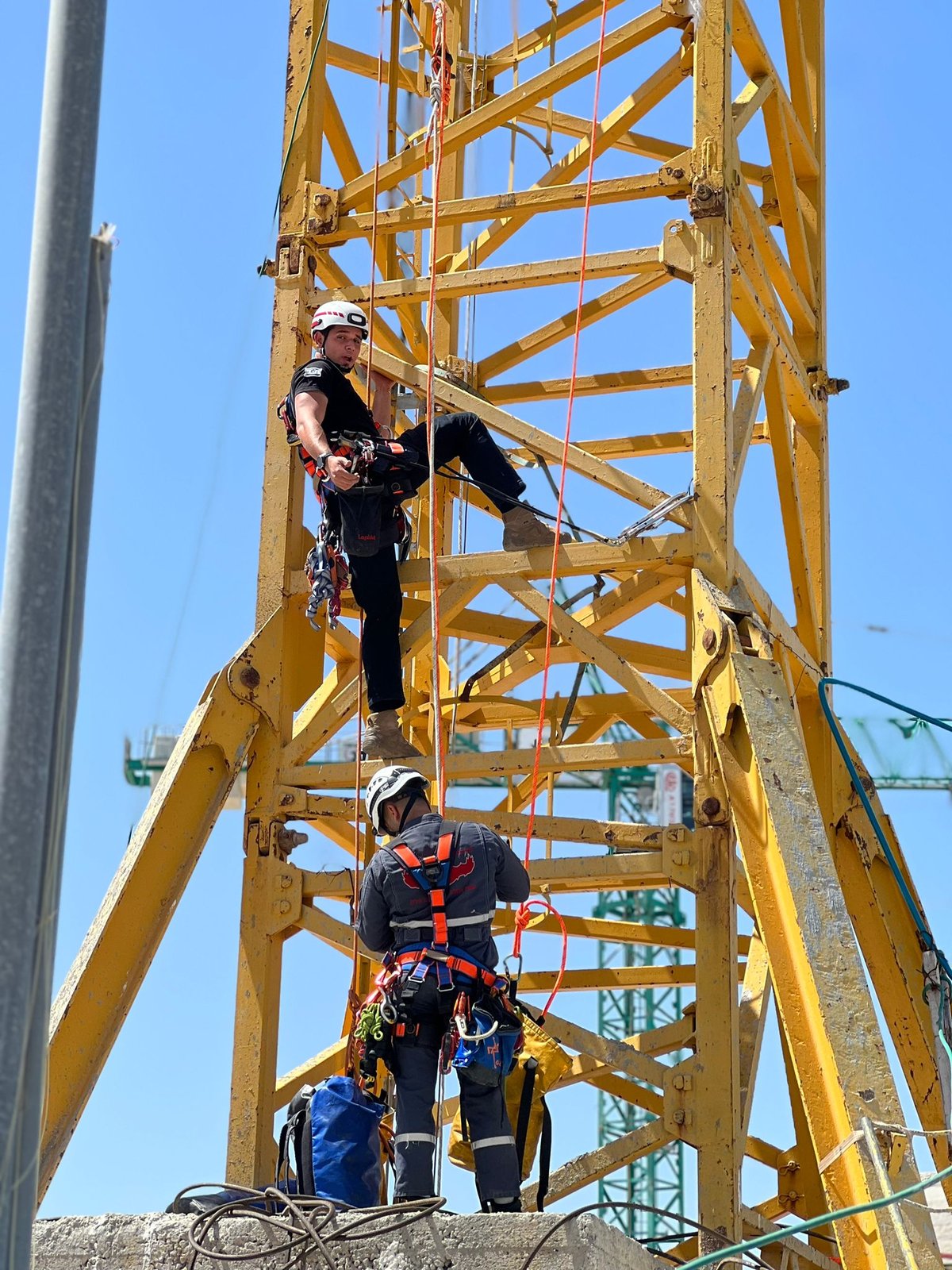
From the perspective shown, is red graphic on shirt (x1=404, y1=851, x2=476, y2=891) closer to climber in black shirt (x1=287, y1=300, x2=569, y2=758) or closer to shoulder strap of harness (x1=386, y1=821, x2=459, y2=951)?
shoulder strap of harness (x1=386, y1=821, x2=459, y2=951)

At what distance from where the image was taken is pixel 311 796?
10992 millimetres

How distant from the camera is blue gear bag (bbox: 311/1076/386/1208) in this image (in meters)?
7.93

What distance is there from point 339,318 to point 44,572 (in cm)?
589

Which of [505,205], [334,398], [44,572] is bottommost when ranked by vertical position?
[44,572]

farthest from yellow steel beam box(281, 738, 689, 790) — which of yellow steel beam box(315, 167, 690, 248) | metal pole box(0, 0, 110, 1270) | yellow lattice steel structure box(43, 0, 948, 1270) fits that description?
metal pole box(0, 0, 110, 1270)

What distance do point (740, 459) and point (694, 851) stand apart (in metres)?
2.31

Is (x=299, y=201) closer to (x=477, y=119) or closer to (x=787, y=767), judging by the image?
(x=477, y=119)

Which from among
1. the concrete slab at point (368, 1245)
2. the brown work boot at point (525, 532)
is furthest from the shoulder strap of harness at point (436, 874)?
the brown work boot at point (525, 532)

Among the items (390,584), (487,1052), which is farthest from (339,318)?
(487,1052)

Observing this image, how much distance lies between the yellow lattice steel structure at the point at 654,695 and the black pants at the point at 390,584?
31 centimetres

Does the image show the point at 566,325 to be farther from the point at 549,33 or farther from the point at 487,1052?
the point at 487,1052

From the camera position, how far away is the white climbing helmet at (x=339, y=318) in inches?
426

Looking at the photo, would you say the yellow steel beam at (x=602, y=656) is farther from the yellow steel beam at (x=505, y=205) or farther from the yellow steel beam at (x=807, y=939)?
the yellow steel beam at (x=505, y=205)

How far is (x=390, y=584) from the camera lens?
35.4ft
